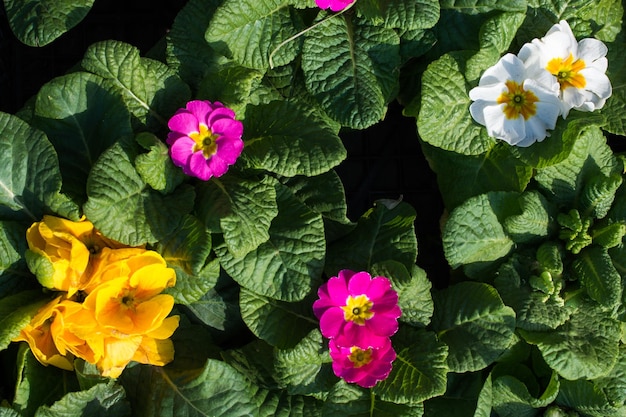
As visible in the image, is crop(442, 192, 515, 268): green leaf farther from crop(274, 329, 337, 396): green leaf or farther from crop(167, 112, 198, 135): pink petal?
crop(167, 112, 198, 135): pink petal

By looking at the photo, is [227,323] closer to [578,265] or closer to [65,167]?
[65,167]

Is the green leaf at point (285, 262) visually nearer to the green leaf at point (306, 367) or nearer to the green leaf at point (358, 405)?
the green leaf at point (306, 367)

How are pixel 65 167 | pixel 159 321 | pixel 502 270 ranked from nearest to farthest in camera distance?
pixel 159 321 → pixel 65 167 → pixel 502 270

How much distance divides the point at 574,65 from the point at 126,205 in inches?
46.2

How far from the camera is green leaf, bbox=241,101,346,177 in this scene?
1669 millimetres

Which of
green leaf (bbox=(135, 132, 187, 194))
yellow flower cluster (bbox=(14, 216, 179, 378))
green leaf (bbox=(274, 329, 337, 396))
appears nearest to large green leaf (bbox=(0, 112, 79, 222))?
yellow flower cluster (bbox=(14, 216, 179, 378))

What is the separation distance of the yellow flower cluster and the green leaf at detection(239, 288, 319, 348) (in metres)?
0.18

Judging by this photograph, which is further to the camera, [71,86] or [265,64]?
[265,64]

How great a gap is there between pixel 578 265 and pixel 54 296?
4.30ft

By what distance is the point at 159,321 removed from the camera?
1.65m

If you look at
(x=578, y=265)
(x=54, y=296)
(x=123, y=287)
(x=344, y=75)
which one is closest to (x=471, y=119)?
(x=344, y=75)

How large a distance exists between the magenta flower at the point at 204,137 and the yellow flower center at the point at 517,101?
689mm

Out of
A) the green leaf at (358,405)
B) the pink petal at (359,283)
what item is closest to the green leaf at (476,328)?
the green leaf at (358,405)

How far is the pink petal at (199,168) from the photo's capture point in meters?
1.69
